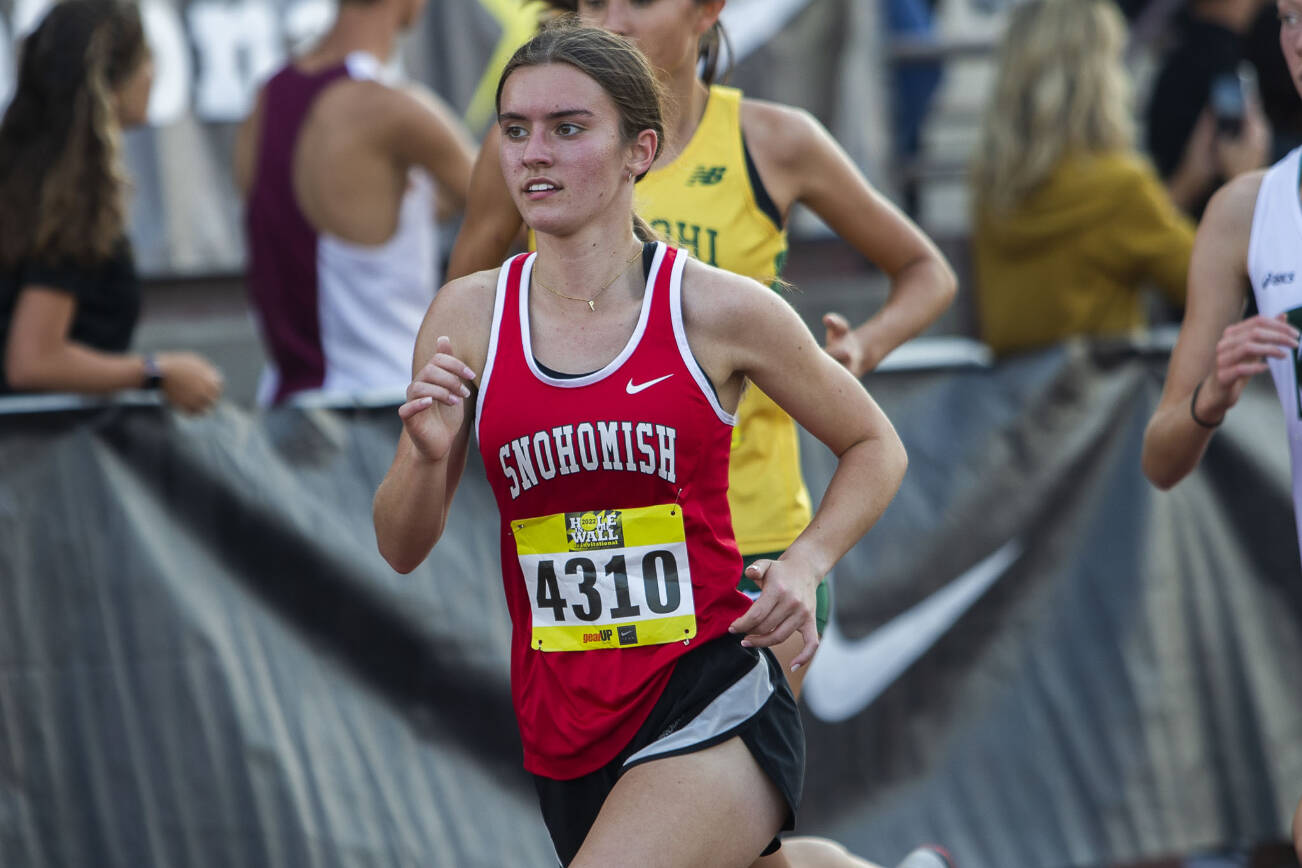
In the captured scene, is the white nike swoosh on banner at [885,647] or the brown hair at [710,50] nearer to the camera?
the brown hair at [710,50]

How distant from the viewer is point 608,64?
2682 millimetres

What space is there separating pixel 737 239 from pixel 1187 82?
396cm

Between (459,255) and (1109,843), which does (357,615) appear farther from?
(1109,843)

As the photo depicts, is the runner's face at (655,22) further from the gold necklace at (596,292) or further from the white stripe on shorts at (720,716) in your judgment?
the white stripe on shorts at (720,716)

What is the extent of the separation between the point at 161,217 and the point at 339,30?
2549mm

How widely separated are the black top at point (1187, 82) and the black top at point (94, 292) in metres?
4.28

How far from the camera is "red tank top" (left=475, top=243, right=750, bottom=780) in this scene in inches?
103

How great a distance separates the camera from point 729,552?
9.12ft

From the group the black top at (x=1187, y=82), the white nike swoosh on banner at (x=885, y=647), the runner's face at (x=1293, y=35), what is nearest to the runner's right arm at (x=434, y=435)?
the runner's face at (x=1293, y=35)

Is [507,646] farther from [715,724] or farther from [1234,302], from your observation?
[1234,302]

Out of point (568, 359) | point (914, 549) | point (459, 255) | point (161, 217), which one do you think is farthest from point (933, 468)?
point (161, 217)

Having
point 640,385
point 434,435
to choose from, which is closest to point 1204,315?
point 640,385

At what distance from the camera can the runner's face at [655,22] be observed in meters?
3.20

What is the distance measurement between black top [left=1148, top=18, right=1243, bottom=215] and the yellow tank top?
3761 mm
